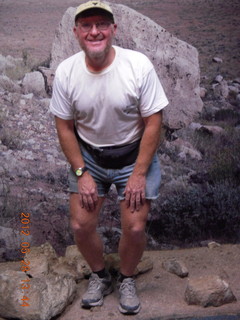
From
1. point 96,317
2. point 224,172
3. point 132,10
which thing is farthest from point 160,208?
point 132,10

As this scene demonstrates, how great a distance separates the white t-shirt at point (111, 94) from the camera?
3473mm

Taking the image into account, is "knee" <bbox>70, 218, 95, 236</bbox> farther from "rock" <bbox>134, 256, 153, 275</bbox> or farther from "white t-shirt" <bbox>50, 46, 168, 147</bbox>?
"rock" <bbox>134, 256, 153, 275</bbox>

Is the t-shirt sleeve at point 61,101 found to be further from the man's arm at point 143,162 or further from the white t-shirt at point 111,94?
the man's arm at point 143,162

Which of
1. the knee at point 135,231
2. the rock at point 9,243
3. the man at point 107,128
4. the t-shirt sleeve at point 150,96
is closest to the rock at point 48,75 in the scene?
the man at point 107,128

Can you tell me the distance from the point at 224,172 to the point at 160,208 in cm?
68

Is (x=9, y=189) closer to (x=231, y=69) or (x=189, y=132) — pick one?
(x=189, y=132)

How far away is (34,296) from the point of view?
3943mm

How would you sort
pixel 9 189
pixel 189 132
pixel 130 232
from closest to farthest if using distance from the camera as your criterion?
1. pixel 130 232
2. pixel 9 189
3. pixel 189 132

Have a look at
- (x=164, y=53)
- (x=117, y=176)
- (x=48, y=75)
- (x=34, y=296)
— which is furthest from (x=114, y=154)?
(x=164, y=53)

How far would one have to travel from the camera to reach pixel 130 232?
3.76 m

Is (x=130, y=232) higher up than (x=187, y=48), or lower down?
lower down

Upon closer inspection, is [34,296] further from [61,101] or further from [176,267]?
[61,101]

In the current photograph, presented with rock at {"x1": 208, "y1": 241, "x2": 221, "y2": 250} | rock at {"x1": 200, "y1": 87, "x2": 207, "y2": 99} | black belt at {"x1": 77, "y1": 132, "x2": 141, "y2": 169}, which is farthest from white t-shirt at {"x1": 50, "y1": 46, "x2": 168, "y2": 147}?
rock at {"x1": 208, "y1": 241, "x2": 221, "y2": 250}

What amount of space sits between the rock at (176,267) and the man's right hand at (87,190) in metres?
1.19
